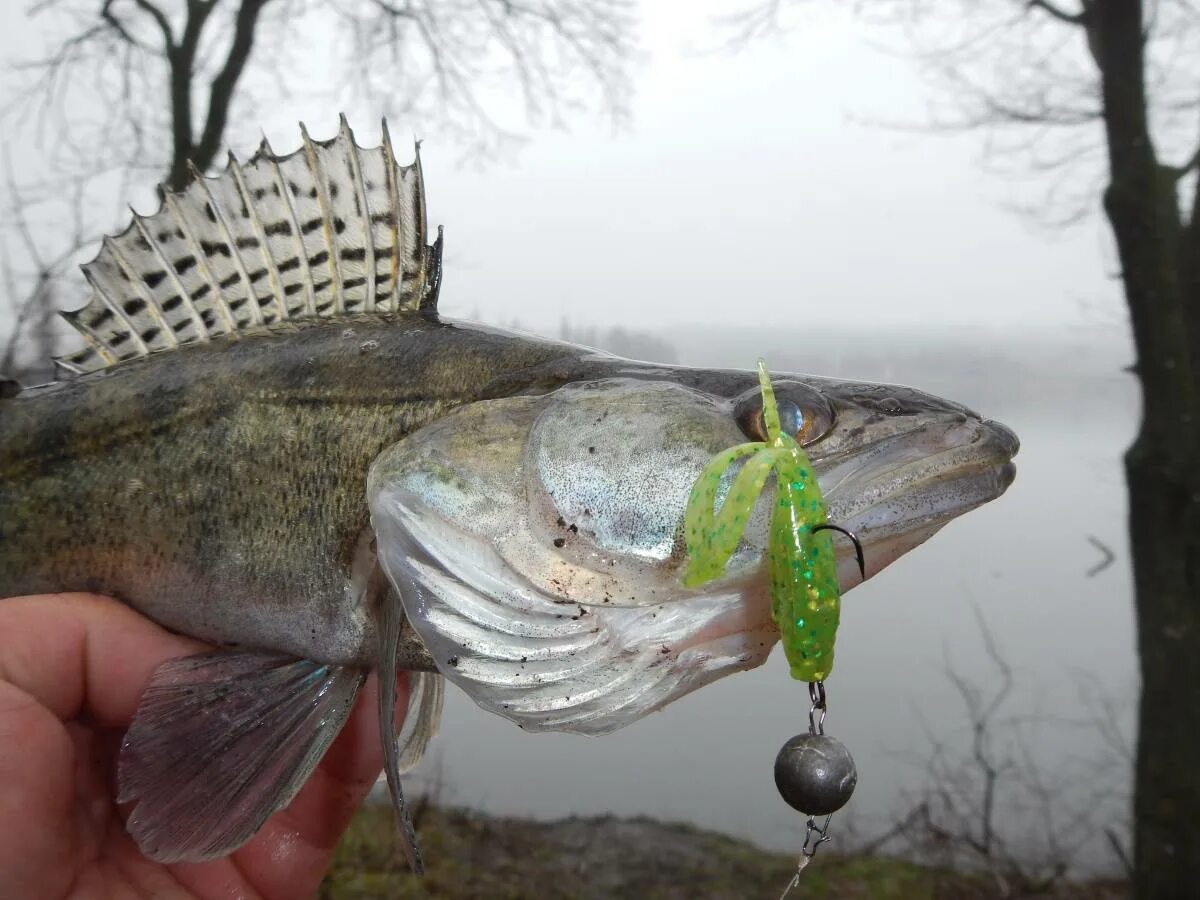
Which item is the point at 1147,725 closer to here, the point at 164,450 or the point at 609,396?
the point at 609,396

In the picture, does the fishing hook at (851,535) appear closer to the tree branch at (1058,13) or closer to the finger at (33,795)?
the finger at (33,795)

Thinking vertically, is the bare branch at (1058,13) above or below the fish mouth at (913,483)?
above

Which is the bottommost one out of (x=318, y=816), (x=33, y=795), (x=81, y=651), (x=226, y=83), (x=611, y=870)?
(x=611, y=870)

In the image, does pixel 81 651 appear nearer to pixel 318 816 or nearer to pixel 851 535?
pixel 318 816

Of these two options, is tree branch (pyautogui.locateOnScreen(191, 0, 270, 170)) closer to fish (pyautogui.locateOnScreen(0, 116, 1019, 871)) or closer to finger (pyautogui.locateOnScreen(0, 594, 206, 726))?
fish (pyautogui.locateOnScreen(0, 116, 1019, 871))

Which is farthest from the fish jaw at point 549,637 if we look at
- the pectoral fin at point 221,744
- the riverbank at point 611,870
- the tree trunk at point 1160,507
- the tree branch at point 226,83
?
the tree branch at point 226,83

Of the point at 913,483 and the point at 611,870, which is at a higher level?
the point at 913,483

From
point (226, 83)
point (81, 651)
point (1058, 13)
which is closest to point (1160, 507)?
point (1058, 13)
